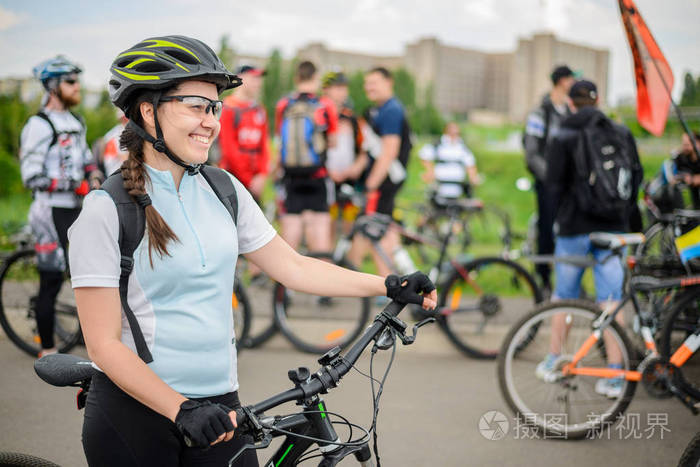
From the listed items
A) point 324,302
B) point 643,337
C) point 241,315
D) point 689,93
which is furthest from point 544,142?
point 241,315

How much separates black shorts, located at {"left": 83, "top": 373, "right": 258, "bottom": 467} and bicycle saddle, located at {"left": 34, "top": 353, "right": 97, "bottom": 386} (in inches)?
3.1

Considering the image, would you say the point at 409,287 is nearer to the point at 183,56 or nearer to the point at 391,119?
the point at 183,56

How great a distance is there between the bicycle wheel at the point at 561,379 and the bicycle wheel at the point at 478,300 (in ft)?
5.02

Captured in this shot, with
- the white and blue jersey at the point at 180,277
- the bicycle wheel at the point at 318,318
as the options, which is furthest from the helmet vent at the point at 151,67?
the bicycle wheel at the point at 318,318

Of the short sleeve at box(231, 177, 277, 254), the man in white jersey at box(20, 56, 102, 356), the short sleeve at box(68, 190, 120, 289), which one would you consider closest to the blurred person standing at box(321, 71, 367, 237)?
the man in white jersey at box(20, 56, 102, 356)

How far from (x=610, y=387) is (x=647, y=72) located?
6.83 feet

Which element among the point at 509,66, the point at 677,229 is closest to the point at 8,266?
the point at 677,229

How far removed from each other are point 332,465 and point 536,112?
18.6ft

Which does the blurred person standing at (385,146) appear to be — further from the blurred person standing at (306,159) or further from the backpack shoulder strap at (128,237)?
the backpack shoulder strap at (128,237)

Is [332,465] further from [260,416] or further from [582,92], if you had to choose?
[582,92]

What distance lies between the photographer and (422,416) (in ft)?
14.9

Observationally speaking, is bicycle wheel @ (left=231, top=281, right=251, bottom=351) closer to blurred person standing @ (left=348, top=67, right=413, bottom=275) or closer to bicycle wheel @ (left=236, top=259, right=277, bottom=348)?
bicycle wheel @ (left=236, top=259, right=277, bottom=348)

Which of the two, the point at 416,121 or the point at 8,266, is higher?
the point at 416,121

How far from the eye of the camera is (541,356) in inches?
170
